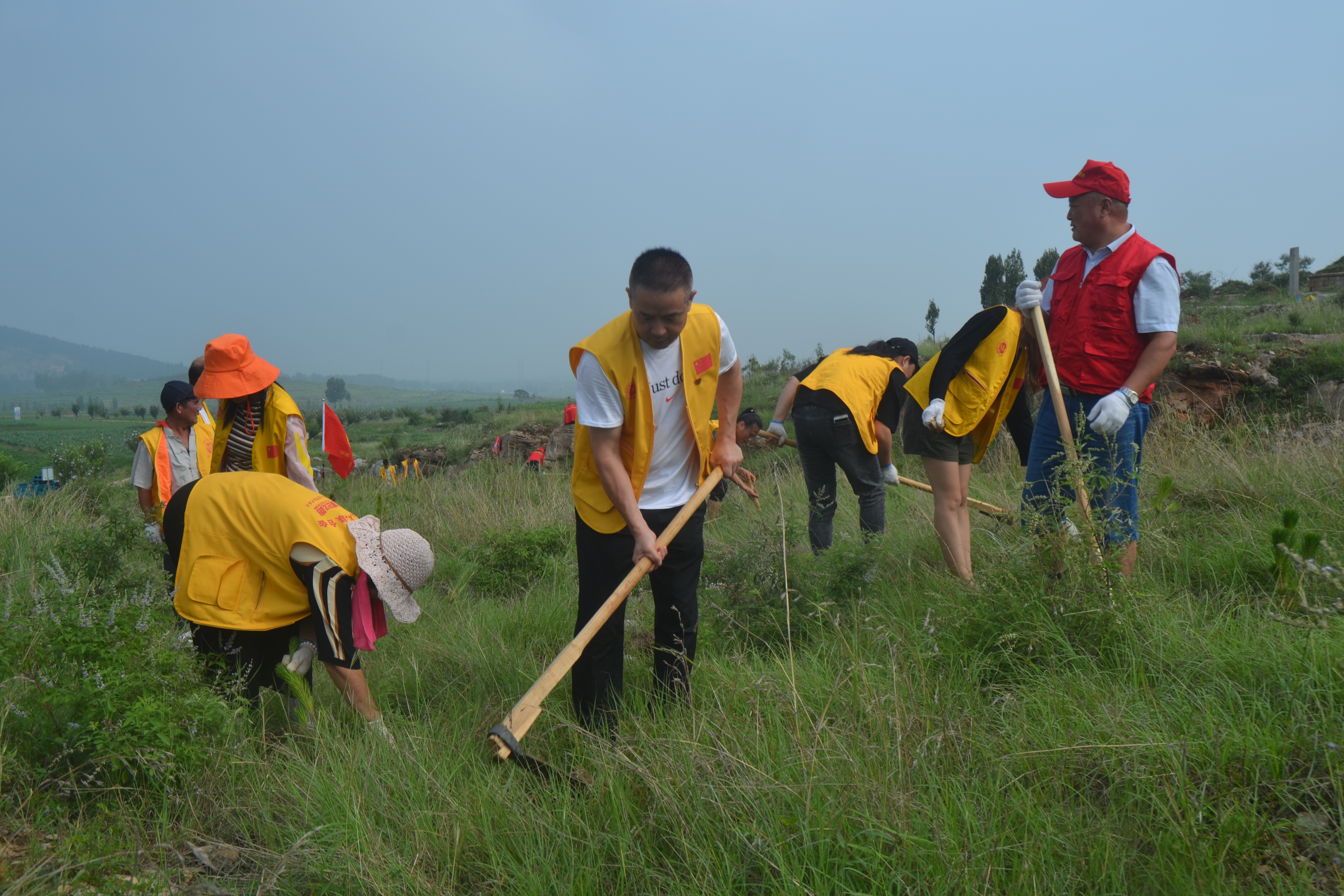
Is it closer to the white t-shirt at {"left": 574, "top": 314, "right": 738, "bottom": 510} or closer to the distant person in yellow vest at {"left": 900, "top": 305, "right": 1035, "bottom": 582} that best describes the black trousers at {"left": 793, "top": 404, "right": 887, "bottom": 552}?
the distant person in yellow vest at {"left": 900, "top": 305, "right": 1035, "bottom": 582}

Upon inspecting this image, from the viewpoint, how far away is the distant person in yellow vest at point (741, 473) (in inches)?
135

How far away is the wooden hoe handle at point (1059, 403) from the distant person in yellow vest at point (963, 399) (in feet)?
0.52

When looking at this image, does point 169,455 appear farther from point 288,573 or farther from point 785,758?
point 785,758

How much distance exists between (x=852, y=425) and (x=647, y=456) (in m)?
2.36

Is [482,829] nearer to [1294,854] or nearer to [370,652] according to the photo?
[1294,854]

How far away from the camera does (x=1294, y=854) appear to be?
1.70 meters

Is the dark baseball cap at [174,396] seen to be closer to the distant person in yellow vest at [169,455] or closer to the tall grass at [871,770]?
the distant person in yellow vest at [169,455]

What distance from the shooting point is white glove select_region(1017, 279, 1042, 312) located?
383 centimetres

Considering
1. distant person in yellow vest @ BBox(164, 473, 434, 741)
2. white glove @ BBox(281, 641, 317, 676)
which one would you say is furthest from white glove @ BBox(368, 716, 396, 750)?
white glove @ BBox(281, 641, 317, 676)

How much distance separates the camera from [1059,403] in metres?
3.45

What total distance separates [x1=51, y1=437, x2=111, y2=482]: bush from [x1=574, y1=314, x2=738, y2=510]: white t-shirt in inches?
333

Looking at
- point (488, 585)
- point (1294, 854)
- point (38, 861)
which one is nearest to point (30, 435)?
point (488, 585)

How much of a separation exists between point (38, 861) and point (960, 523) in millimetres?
3827

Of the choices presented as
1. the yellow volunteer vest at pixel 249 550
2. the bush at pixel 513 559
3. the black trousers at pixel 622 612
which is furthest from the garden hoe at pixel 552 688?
the bush at pixel 513 559
